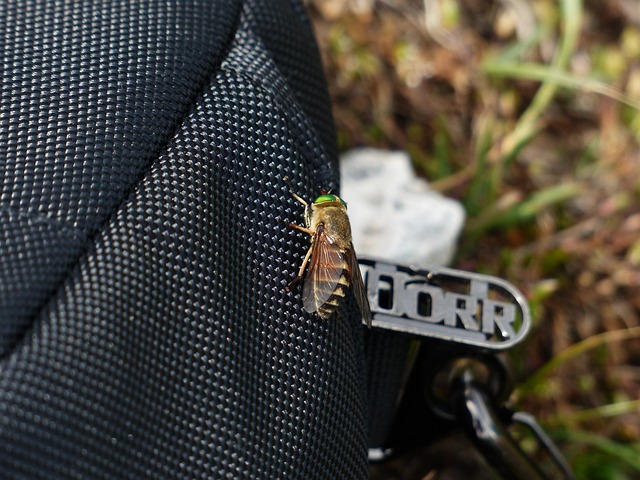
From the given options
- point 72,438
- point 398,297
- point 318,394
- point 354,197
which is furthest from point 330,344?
point 354,197

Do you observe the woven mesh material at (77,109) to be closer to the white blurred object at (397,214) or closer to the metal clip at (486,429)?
the metal clip at (486,429)

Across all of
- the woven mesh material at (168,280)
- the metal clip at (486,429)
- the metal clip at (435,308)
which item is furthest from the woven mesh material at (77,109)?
the metal clip at (486,429)

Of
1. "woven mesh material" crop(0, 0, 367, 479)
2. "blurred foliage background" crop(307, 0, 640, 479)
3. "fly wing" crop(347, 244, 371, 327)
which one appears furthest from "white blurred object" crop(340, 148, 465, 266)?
"woven mesh material" crop(0, 0, 367, 479)

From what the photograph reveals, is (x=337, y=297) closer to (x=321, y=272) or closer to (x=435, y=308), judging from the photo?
(x=321, y=272)

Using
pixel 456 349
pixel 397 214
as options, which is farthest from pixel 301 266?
pixel 397 214

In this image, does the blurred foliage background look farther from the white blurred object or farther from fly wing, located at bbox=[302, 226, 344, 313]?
fly wing, located at bbox=[302, 226, 344, 313]

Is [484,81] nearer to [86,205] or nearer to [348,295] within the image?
[348,295]
